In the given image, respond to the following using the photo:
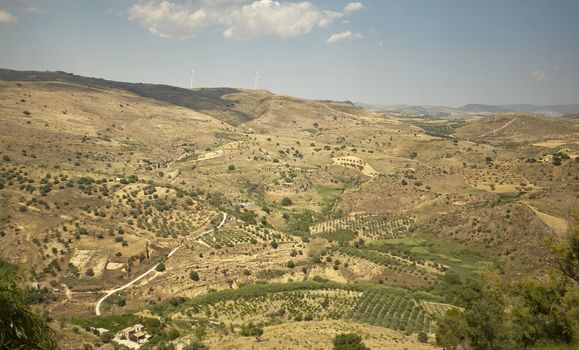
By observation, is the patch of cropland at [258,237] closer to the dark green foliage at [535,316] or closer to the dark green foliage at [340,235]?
the dark green foliage at [340,235]

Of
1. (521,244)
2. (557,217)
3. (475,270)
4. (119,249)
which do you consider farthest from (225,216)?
(557,217)

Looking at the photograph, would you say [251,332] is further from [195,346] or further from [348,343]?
[348,343]

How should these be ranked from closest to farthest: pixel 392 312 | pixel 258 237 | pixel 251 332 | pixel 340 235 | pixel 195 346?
pixel 195 346
pixel 251 332
pixel 392 312
pixel 258 237
pixel 340 235

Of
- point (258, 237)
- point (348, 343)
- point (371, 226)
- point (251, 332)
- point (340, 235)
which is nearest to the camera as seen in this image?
point (348, 343)

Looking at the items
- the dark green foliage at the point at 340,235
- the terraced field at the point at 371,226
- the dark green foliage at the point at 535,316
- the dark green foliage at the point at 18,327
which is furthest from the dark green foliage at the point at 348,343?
the terraced field at the point at 371,226

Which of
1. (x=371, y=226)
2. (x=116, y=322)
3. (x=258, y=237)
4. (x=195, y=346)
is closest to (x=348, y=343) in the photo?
(x=195, y=346)

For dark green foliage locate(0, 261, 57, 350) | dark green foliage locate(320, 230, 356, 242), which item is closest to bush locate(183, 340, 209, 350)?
dark green foliage locate(0, 261, 57, 350)

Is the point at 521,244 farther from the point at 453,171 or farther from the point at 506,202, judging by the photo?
the point at 453,171
